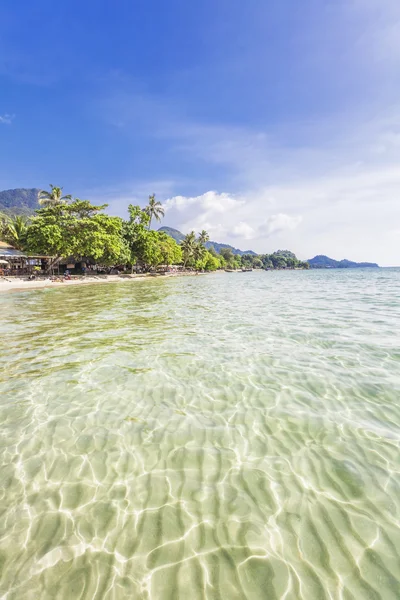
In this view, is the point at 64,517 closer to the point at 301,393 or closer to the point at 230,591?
the point at 230,591

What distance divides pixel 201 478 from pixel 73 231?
4569 centimetres

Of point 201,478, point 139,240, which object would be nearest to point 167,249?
point 139,240

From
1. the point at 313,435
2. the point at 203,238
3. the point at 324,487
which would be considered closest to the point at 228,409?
the point at 313,435

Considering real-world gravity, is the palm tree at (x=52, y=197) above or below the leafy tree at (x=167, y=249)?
above

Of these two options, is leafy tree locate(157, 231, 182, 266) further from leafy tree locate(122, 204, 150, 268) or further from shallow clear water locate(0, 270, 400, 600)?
shallow clear water locate(0, 270, 400, 600)

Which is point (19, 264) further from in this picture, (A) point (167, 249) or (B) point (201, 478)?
(B) point (201, 478)

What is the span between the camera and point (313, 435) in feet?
13.8

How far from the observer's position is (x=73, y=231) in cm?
4281

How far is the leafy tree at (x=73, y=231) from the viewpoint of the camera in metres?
39.6

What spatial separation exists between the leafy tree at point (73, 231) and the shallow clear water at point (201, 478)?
122ft

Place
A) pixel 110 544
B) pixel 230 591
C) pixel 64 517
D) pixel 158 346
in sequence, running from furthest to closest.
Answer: pixel 158 346 → pixel 64 517 → pixel 110 544 → pixel 230 591

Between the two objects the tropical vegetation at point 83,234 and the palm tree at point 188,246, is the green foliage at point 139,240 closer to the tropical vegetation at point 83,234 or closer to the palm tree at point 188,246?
the tropical vegetation at point 83,234

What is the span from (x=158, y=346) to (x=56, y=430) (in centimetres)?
463

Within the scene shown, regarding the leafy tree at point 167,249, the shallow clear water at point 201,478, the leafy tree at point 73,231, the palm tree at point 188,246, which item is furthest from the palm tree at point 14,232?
the shallow clear water at point 201,478
